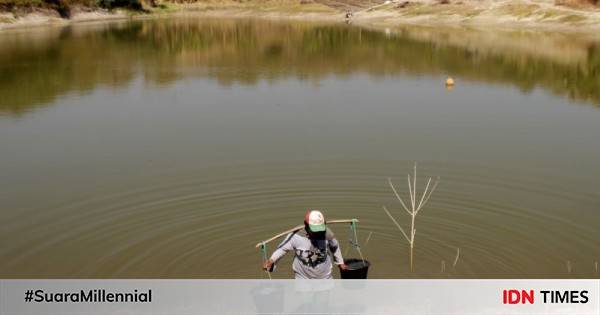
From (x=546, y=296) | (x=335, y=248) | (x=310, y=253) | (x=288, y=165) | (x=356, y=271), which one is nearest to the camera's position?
(x=310, y=253)

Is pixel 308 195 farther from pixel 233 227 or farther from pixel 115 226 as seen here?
pixel 115 226

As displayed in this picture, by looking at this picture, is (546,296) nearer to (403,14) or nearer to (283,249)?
(283,249)

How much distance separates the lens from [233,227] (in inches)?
563

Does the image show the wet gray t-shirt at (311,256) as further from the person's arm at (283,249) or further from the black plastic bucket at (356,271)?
the black plastic bucket at (356,271)

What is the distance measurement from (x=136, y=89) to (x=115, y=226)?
2152 cm

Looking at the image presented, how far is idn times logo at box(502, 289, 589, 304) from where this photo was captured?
10789mm

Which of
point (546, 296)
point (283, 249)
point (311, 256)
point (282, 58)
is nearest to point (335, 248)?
point (311, 256)

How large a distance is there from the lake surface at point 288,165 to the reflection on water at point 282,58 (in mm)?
432

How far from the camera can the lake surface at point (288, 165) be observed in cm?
1309

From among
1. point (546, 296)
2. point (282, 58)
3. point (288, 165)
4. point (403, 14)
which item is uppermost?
point (546, 296)

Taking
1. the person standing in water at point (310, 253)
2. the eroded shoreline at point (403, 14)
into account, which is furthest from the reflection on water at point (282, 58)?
the person standing in water at point (310, 253)

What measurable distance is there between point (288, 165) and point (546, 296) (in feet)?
30.4

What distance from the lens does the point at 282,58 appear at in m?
50.3

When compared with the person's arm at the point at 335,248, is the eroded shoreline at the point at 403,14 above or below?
below
